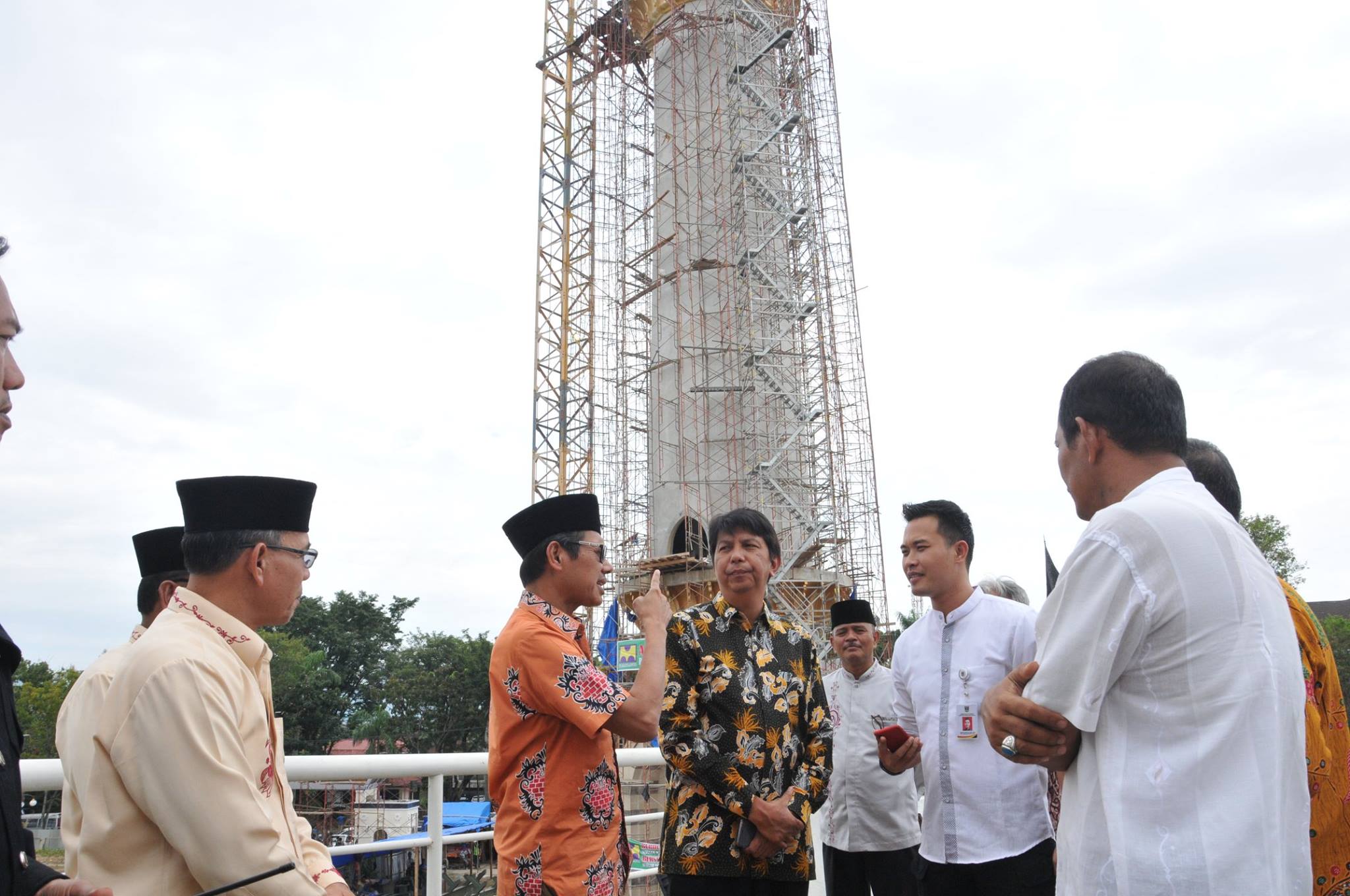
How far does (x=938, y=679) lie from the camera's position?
3.85 metres

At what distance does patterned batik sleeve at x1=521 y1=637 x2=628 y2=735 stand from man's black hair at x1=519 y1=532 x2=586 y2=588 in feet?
1.02

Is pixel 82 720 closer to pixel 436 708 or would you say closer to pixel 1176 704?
pixel 1176 704

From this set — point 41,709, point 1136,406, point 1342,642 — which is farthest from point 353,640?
point 1136,406

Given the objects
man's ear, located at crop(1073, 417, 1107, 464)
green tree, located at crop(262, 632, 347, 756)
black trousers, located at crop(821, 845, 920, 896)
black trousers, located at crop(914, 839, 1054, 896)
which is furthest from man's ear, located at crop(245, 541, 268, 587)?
green tree, located at crop(262, 632, 347, 756)

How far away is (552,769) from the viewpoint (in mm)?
3016

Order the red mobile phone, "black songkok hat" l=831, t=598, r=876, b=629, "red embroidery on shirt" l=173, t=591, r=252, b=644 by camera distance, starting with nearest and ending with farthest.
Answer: "red embroidery on shirt" l=173, t=591, r=252, b=644
the red mobile phone
"black songkok hat" l=831, t=598, r=876, b=629

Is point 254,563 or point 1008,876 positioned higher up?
point 254,563

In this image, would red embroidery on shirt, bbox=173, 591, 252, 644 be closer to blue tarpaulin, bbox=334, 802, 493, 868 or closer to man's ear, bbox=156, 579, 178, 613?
man's ear, bbox=156, 579, 178, 613

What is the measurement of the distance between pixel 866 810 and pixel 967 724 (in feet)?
3.74

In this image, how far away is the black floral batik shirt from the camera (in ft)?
11.5

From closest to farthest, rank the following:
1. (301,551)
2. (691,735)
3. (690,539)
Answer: (301,551) < (691,735) < (690,539)

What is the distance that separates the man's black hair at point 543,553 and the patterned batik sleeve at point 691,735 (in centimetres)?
52

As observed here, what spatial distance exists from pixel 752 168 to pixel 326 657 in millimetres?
25412

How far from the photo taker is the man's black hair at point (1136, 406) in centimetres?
219
